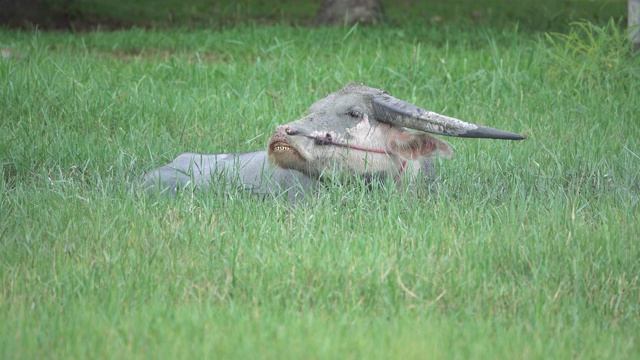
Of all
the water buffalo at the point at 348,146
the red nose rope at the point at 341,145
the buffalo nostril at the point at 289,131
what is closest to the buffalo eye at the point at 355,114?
the water buffalo at the point at 348,146

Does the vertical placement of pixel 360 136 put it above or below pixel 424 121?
below

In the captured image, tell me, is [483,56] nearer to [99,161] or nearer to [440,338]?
[99,161]

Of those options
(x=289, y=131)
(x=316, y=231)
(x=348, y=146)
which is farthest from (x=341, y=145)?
(x=316, y=231)

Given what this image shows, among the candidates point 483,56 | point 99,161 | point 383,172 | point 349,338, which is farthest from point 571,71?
point 349,338

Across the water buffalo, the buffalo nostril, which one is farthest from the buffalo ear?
the buffalo nostril

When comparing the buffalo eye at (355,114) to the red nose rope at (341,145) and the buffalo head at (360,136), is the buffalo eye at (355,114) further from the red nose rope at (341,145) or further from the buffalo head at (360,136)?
the red nose rope at (341,145)

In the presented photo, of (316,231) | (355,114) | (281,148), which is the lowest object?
(316,231)

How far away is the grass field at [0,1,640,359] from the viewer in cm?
324

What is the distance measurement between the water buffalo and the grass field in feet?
0.52

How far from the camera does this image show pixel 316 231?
4379mm

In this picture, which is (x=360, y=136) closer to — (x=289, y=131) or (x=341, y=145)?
(x=341, y=145)

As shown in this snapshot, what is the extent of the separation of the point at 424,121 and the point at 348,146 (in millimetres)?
419

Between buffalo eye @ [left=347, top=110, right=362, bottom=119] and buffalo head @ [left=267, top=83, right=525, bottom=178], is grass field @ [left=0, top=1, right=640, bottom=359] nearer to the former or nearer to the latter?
buffalo head @ [left=267, top=83, right=525, bottom=178]

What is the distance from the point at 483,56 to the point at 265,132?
293 cm
